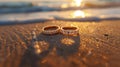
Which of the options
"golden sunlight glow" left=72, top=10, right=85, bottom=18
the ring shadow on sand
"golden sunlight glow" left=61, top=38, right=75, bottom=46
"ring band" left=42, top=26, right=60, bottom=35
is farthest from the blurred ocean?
"golden sunlight glow" left=61, top=38, right=75, bottom=46

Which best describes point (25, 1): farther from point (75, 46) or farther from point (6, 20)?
point (75, 46)

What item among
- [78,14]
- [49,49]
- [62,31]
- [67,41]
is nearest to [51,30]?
[62,31]

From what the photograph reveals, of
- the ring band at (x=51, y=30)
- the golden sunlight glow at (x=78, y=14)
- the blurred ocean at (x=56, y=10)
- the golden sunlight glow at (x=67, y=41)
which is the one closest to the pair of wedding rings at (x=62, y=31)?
the ring band at (x=51, y=30)

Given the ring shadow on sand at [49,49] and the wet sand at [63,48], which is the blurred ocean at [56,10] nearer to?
the wet sand at [63,48]

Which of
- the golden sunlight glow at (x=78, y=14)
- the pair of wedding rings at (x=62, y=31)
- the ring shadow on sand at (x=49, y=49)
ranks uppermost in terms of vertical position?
the golden sunlight glow at (x=78, y=14)

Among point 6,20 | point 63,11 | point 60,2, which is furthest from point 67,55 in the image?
point 60,2
